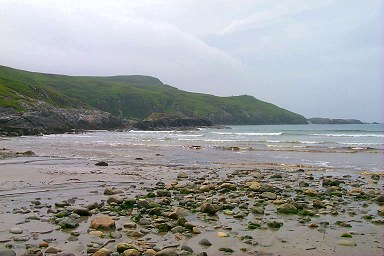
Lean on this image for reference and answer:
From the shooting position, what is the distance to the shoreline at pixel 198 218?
7.66 m

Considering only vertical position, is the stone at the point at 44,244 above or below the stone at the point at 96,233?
above

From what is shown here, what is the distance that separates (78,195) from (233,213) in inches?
248

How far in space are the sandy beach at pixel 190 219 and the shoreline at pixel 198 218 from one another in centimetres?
2

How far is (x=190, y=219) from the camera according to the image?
9969 millimetres

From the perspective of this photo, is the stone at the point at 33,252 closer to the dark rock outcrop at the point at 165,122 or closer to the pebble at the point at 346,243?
the pebble at the point at 346,243

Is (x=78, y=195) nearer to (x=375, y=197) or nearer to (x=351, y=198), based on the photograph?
(x=351, y=198)

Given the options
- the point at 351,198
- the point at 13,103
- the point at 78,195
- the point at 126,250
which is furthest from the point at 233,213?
the point at 13,103

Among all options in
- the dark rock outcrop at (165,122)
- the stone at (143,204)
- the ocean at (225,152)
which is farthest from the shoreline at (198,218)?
the dark rock outcrop at (165,122)

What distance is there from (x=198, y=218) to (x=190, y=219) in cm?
27

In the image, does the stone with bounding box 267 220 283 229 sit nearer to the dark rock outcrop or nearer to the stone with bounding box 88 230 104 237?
the stone with bounding box 88 230 104 237

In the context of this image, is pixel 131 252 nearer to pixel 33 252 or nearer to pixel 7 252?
pixel 33 252

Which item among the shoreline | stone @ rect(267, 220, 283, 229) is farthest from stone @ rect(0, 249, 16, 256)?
stone @ rect(267, 220, 283, 229)

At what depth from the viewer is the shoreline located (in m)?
7.66

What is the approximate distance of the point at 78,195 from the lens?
13.6 metres
